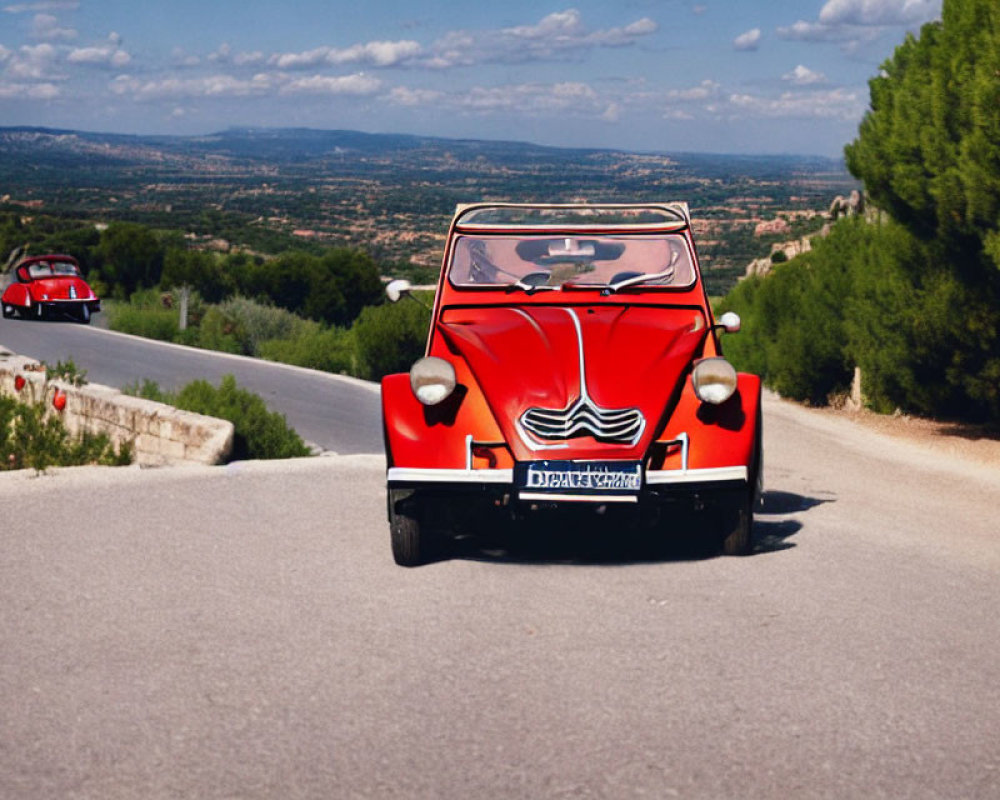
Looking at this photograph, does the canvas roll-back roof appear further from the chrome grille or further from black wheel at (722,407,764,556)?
the chrome grille

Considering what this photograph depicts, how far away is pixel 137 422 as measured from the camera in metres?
12.6

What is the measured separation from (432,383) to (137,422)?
6049 mm

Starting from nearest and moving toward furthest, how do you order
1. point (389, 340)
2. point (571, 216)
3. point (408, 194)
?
1. point (571, 216)
2. point (389, 340)
3. point (408, 194)

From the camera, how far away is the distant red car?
3241 cm

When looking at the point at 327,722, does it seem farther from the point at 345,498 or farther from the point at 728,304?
the point at 728,304

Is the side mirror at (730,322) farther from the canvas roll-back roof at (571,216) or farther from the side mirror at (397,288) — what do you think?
the side mirror at (397,288)

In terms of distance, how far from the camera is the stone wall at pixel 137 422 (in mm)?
11734

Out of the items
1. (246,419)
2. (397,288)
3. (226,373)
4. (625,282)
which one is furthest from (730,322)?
(226,373)

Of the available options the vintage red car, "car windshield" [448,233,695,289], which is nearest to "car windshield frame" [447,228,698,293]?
"car windshield" [448,233,695,289]

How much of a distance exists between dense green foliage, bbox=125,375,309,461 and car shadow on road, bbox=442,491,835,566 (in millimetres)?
5518

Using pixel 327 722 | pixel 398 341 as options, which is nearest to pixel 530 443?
pixel 327 722

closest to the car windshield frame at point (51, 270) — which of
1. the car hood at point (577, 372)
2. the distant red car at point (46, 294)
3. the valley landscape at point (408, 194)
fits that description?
the distant red car at point (46, 294)

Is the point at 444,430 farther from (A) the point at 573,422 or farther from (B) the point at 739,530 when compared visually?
(B) the point at 739,530

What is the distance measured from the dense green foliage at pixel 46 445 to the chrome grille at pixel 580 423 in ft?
21.1
